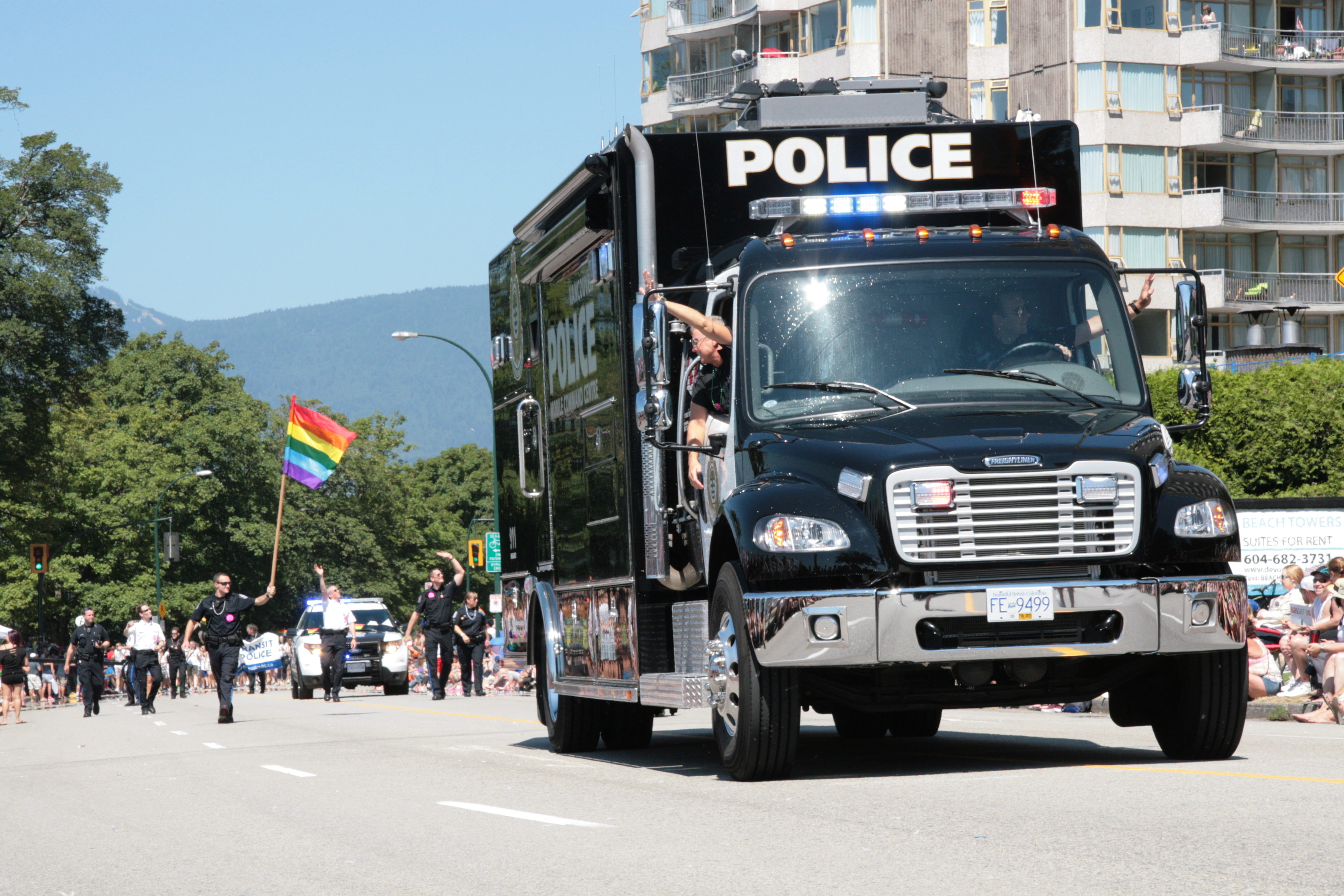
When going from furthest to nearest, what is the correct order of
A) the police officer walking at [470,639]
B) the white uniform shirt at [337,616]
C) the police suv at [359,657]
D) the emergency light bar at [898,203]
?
the police suv at [359,657] < the white uniform shirt at [337,616] < the police officer walking at [470,639] < the emergency light bar at [898,203]

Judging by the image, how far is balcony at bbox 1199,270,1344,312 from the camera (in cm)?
5988

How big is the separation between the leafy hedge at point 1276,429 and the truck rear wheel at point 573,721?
31430mm

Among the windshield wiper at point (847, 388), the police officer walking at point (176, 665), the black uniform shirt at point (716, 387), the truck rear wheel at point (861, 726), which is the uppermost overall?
the black uniform shirt at point (716, 387)

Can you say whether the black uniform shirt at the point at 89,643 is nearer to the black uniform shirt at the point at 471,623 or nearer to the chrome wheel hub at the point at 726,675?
the black uniform shirt at the point at 471,623

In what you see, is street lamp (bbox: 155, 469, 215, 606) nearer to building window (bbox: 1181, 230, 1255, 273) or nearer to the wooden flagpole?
the wooden flagpole

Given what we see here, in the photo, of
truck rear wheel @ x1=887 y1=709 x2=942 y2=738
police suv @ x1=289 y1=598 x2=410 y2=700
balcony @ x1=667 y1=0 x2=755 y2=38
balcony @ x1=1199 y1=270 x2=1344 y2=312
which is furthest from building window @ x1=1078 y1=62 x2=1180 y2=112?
truck rear wheel @ x1=887 y1=709 x2=942 y2=738

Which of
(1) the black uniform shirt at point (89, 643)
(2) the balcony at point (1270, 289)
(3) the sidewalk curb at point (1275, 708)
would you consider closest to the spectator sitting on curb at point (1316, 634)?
(3) the sidewalk curb at point (1275, 708)

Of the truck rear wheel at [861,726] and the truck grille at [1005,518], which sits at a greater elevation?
the truck grille at [1005,518]

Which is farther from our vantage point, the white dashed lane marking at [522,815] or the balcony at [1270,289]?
the balcony at [1270,289]

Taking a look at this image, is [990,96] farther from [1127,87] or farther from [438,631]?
[438,631]

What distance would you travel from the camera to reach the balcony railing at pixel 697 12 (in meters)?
63.9

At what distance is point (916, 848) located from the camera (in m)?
Answer: 7.23

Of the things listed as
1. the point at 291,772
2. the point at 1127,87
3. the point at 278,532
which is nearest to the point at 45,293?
the point at 278,532

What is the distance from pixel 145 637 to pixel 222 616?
1143 centimetres
